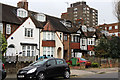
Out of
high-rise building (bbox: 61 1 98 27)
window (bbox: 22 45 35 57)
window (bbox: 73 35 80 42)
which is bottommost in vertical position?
window (bbox: 22 45 35 57)

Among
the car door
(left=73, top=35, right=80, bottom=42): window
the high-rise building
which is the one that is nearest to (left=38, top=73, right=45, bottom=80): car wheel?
the car door

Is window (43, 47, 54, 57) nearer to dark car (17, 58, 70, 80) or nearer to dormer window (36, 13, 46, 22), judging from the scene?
dormer window (36, 13, 46, 22)

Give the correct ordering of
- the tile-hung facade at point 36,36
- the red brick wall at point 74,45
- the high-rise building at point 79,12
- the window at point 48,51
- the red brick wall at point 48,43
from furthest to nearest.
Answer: the high-rise building at point 79,12
the red brick wall at point 74,45
the window at point 48,51
the red brick wall at point 48,43
the tile-hung facade at point 36,36

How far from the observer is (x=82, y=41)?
135 feet

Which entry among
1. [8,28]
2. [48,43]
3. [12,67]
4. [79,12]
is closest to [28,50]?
[48,43]

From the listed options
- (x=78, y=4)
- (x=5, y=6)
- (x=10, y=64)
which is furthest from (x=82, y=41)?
(x=78, y=4)

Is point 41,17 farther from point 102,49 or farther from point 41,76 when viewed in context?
point 41,76

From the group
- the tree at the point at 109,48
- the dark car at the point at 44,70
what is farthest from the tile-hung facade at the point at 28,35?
the dark car at the point at 44,70

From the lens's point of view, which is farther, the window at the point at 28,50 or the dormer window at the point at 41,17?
the dormer window at the point at 41,17

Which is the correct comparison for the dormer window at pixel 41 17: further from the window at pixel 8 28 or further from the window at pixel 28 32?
the window at pixel 8 28

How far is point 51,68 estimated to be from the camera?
46.7 ft

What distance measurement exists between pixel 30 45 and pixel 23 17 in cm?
511

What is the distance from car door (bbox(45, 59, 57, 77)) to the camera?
14.0 m

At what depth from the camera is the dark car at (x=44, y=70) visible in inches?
520
